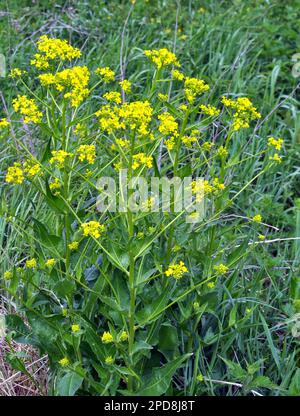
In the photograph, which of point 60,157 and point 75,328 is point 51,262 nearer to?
point 75,328

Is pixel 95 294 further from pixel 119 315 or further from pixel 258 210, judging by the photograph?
pixel 258 210

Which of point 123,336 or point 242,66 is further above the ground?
point 242,66

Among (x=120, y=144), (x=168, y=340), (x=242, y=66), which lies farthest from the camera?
(x=242, y=66)

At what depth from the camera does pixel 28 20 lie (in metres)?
4.64

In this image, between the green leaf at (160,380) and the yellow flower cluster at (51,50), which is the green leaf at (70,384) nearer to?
the green leaf at (160,380)

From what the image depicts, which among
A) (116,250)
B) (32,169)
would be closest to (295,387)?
(116,250)

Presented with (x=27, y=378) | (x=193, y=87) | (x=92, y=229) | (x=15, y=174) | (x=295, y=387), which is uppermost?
(x=193, y=87)

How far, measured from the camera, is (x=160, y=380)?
7.12 ft

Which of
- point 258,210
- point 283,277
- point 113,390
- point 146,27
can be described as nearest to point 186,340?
point 113,390

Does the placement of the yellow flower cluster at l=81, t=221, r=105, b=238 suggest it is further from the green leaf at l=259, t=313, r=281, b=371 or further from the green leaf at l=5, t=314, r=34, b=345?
the green leaf at l=259, t=313, r=281, b=371
